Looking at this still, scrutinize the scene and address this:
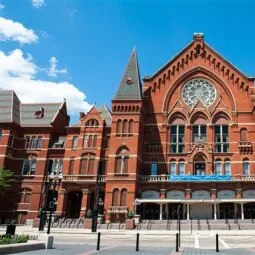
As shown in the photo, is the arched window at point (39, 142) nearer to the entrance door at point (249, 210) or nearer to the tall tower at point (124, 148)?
the tall tower at point (124, 148)

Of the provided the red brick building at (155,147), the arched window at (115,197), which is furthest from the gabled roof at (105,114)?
the arched window at (115,197)

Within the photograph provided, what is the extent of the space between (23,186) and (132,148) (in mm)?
17785

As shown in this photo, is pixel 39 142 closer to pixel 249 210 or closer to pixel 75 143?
pixel 75 143

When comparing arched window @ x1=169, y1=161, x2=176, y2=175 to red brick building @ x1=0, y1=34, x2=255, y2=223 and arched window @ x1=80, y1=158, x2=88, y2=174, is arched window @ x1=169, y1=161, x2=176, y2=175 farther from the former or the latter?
arched window @ x1=80, y1=158, x2=88, y2=174

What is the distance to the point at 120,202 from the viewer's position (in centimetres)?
4362

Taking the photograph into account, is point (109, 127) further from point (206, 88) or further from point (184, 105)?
point (206, 88)

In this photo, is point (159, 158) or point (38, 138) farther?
point (38, 138)

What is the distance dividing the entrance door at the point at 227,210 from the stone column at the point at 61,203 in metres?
21.5

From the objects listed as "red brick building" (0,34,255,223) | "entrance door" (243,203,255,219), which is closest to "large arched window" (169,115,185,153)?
"red brick building" (0,34,255,223)

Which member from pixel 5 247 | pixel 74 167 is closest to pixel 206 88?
pixel 74 167

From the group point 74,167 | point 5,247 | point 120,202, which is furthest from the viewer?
point 74,167

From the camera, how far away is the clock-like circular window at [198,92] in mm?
50688

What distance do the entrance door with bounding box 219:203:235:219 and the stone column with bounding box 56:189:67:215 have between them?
70.5 feet

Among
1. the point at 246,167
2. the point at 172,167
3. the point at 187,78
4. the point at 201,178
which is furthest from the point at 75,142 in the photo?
the point at 246,167
